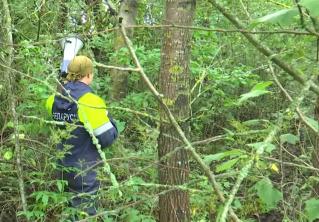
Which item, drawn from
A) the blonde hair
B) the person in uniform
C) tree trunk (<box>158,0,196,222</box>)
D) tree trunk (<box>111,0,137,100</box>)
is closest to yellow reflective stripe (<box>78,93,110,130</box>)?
the person in uniform

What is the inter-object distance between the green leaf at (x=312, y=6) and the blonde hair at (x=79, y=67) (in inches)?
136

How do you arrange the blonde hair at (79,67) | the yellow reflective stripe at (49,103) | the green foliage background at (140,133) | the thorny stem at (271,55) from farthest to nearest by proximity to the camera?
the yellow reflective stripe at (49,103) < the blonde hair at (79,67) < the green foliage background at (140,133) < the thorny stem at (271,55)

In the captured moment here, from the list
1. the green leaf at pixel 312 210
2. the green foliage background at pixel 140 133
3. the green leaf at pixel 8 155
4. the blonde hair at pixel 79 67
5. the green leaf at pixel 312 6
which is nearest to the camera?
the green leaf at pixel 312 6

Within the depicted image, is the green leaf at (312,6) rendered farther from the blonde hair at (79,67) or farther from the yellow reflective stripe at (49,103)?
the yellow reflective stripe at (49,103)

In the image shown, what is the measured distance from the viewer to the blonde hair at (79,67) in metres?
4.33

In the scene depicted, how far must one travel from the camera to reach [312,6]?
99 cm

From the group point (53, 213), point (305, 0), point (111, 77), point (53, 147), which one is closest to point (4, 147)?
point (53, 147)

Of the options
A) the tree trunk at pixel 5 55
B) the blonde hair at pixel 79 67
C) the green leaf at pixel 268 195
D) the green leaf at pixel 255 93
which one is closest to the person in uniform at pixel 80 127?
the blonde hair at pixel 79 67

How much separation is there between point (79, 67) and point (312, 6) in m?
3.54

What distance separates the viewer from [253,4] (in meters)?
7.82

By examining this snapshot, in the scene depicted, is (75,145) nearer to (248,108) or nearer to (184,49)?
(184,49)

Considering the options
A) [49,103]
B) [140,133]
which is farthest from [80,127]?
[140,133]

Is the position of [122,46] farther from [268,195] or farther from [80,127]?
[268,195]

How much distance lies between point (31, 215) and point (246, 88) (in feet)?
16.0
